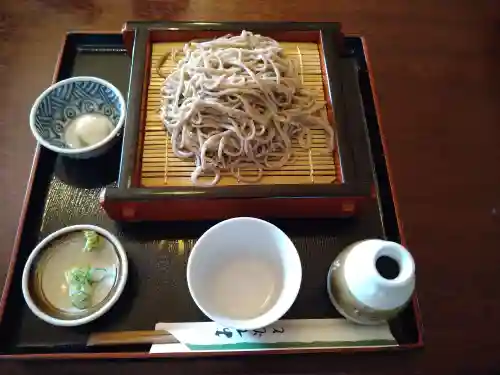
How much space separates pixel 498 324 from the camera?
1104 mm

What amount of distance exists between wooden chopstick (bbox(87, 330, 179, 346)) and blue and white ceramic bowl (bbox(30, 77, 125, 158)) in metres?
0.45

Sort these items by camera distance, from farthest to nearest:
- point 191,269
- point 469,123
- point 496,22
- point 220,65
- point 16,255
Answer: point 496,22 < point 469,123 < point 220,65 < point 16,255 < point 191,269

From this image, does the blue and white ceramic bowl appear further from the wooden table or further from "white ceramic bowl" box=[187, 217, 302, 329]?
"white ceramic bowl" box=[187, 217, 302, 329]

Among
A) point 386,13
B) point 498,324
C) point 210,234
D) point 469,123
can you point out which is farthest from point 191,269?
point 386,13

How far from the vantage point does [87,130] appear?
4.25 ft

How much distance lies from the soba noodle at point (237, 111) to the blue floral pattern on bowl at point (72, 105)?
149 mm

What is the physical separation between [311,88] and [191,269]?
0.62 meters

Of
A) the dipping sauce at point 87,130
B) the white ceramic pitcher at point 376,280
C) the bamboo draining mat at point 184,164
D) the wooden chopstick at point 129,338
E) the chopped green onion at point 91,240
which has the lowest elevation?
the wooden chopstick at point 129,338

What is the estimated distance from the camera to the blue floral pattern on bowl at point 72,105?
128cm

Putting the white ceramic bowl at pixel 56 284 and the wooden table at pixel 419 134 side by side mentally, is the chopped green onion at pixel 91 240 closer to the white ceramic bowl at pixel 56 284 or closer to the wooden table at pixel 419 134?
the white ceramic bowl at pixel 56 284

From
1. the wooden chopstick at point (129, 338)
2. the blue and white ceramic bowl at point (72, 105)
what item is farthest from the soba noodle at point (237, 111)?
the wooden chopstick at point (129, 338)

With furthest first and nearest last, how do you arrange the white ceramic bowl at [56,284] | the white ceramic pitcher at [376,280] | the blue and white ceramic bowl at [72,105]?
the blue and white ceramic bowl at [72,105], the white ceramic bowl at [56,284], the white ceramic pitcher at [376,280]

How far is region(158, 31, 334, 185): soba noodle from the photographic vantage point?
1.20 meters

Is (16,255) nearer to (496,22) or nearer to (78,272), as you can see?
(78,272)
